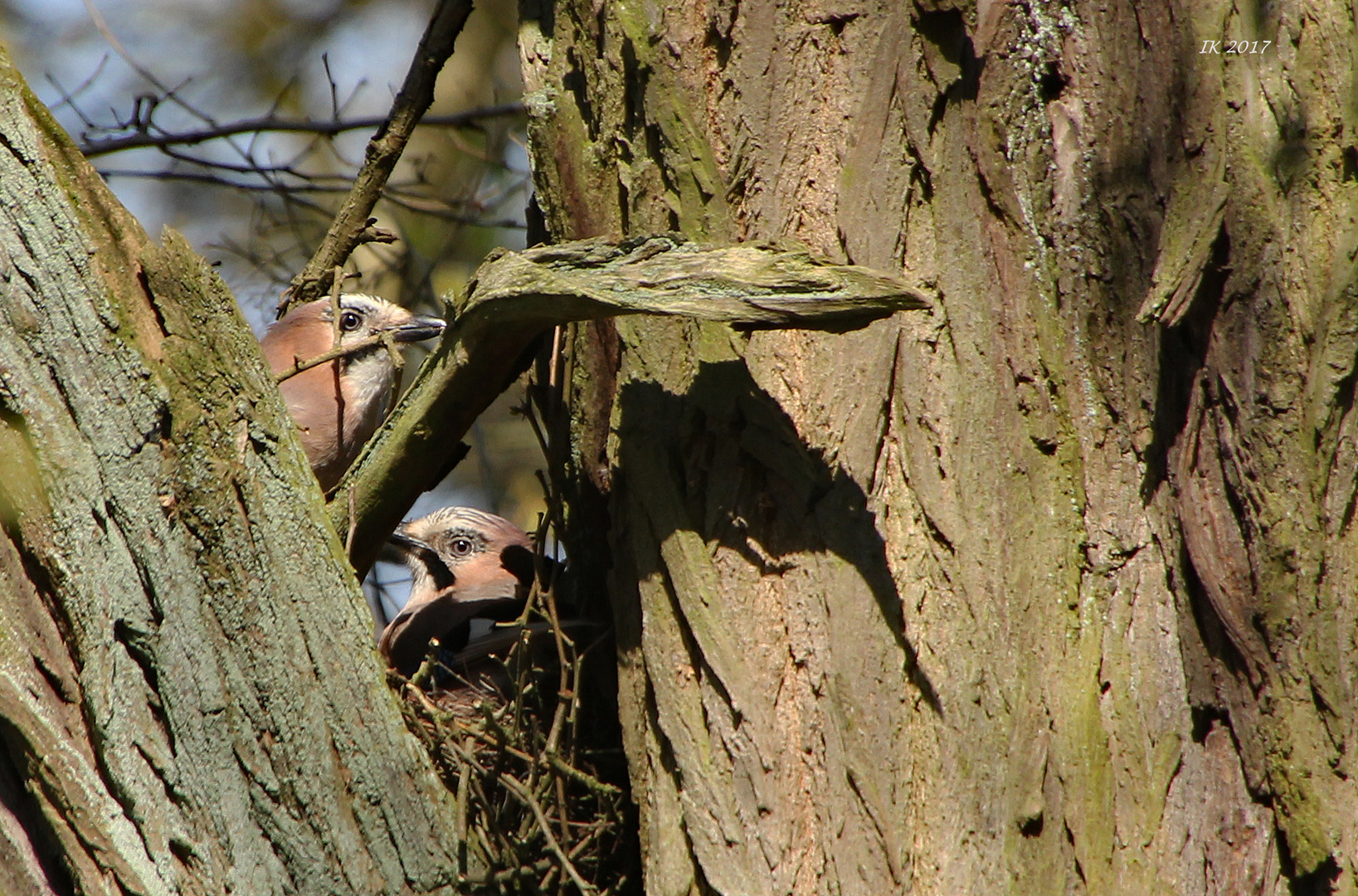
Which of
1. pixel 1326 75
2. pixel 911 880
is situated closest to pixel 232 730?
pixel 911 880

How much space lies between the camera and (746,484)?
7.89 ft

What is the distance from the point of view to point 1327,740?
218 centimetres

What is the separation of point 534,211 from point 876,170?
3.88ft

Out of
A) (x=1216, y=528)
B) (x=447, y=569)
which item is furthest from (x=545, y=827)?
(x=447, y=569)

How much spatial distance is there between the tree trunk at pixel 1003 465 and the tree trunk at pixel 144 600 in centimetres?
63

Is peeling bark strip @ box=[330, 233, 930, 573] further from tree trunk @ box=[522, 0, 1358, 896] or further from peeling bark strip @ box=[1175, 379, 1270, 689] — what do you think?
peeling bark strip @ box=[1175, 379, 1270, 689]

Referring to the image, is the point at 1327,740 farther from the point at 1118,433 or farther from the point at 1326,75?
the point at 1326,75

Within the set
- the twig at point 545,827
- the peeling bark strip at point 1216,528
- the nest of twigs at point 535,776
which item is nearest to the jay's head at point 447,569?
the nest of twigs at point 535,776

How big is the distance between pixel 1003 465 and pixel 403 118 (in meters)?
2.27

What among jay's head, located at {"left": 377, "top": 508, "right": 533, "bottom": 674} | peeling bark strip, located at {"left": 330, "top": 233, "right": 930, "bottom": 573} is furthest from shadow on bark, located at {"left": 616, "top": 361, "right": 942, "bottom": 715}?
jay's head, located at {"left": 377, "top": 508, "right": 533, "bottom": 674}

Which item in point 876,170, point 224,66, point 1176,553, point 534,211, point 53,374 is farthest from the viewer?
point 224,66

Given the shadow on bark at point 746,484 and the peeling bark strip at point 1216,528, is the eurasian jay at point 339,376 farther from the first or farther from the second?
the peeling bark strip at point 1216,528

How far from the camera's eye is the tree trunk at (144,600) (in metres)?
2.07

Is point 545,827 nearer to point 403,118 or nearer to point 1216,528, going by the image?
point 1216,528
